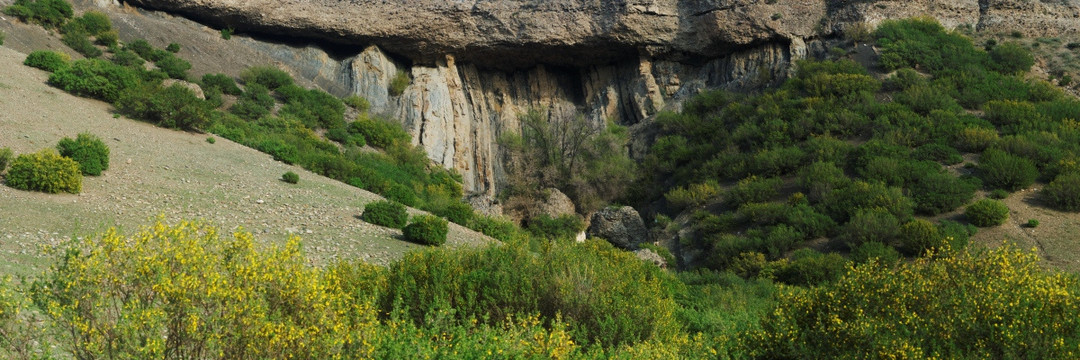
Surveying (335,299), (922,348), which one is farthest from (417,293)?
(922,348)

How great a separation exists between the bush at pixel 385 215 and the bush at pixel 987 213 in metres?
14.3

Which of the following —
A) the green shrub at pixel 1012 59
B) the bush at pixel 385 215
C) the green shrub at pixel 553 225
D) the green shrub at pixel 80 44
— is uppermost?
the green shrub at pixel 1012 59

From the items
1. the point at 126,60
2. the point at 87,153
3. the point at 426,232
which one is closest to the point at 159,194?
the point at 87,153

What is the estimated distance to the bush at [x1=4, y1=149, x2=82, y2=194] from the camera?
12.8 meters

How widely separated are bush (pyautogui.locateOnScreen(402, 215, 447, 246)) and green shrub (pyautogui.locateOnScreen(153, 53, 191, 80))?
1686cm

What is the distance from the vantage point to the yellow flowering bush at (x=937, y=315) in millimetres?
5840

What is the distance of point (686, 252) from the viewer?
21.6 meters

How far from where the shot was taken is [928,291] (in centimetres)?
689

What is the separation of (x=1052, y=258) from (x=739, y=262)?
691cm

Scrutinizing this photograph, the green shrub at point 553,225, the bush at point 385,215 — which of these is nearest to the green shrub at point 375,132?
the green shrub at point 553,225

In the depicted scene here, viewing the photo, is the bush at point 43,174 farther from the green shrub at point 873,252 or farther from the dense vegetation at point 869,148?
the green shrub at point 873,252

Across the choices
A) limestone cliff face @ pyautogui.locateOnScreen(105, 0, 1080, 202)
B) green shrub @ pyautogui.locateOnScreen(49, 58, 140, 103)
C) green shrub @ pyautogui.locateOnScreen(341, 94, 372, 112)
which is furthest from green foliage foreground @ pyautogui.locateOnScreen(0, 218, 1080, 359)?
limestone cliff face @ pyautogui.locateOnScreen(105, 0, 1080, 202)

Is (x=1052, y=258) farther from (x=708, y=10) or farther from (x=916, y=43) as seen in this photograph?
(x=708, y=10)

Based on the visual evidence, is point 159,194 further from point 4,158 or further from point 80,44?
point 80,44
